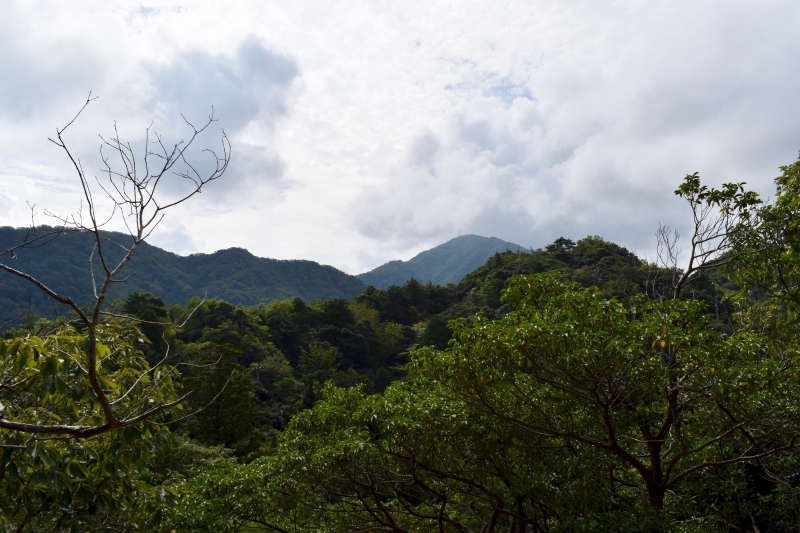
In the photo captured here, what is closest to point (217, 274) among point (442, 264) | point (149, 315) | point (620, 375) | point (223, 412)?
point (149, 315)

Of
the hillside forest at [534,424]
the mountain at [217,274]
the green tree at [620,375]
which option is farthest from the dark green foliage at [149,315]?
the mountain at [217,274]

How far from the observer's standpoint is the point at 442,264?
183000 millimetres

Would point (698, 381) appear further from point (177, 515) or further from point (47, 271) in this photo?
point (47, 271)

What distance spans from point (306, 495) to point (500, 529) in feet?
10.8

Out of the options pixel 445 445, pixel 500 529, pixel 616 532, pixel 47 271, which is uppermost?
pixel 47 271

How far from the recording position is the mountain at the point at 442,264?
481 ft

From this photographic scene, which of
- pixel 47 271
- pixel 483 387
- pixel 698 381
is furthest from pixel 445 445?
pixel 47 271

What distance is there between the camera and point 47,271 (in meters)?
50.0

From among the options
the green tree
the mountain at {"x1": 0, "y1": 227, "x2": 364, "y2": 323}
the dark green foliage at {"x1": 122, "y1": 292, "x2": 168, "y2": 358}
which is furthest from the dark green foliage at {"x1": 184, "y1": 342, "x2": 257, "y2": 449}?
the mountain at {"x1": 0, "y1": 227, "x2": 364, "y2": 323}

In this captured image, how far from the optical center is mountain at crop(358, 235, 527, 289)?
14675 centimetres

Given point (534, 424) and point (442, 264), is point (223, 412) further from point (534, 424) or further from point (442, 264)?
point (442, 264)

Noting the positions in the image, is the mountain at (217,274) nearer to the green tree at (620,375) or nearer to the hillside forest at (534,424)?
the hillside forest at (534,424)

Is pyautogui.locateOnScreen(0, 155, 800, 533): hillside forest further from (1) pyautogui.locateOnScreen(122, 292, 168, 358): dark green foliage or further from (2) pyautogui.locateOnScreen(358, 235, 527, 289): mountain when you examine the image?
(2) pyautogui.locateOnScreen(358, 235, 527, 289): mountain

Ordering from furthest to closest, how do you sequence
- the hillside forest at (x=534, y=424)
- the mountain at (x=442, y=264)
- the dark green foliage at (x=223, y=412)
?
1. the mountain at (x=442, y=264)
2. the dark green foliage at (x=223, y=412)
3. the hillside forest at (x=534, y=424)
